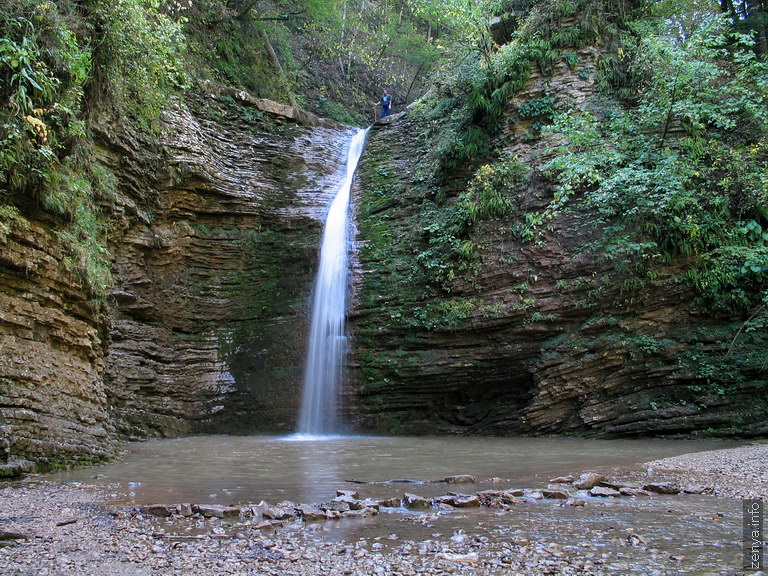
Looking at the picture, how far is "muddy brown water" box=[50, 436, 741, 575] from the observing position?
11.7 ft

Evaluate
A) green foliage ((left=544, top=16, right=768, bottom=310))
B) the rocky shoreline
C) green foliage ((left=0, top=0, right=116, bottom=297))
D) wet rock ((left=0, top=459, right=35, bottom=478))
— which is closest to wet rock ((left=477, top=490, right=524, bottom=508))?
the rocky shoreline

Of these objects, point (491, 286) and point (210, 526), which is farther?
point (491, 286)

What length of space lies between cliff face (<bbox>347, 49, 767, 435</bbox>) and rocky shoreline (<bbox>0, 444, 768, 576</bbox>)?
19.7 feet

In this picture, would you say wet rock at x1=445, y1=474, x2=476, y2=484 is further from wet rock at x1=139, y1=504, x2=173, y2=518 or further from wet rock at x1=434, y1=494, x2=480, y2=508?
wet rock at x1=139, y1=504, x2=173, y2=518

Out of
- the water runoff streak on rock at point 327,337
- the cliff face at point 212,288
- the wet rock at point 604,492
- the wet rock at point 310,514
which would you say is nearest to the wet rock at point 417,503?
the wet rock at point 310,514

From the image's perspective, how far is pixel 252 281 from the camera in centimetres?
1494

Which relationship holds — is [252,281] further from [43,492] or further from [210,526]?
[210,526]

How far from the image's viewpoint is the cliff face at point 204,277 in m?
12.7

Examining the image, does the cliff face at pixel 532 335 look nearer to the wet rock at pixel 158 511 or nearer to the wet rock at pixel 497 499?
the wet rock at pixel 497 499

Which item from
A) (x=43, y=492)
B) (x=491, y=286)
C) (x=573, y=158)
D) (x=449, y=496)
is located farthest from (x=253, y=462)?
(x=573, y=158)

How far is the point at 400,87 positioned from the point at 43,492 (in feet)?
94.5

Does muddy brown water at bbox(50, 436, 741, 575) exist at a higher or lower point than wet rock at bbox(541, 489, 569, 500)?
lower

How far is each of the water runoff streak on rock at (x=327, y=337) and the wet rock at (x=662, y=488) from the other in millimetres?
8580

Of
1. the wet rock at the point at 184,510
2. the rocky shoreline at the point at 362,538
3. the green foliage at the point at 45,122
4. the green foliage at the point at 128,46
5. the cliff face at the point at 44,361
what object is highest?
the green foliage at the point at 128,46
